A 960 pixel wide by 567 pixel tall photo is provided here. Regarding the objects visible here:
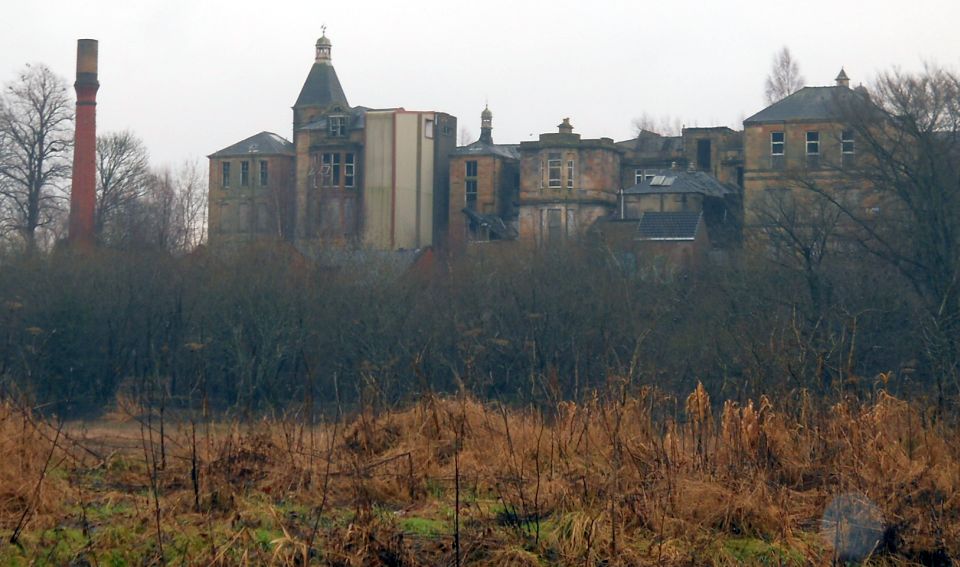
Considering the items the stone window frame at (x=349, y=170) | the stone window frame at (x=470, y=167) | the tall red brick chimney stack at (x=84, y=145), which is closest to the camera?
the tall red brick chimney stack at (x=84, y=145)

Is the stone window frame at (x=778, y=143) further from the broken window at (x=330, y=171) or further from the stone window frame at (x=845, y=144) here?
the broken window at (x=330, y=171)

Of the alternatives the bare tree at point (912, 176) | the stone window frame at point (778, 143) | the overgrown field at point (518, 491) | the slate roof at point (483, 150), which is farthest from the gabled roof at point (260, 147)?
the overgrown field at point (518, 491)

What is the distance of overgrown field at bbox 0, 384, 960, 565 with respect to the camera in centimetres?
955

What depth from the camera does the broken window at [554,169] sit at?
189 feet

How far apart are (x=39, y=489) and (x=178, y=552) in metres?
1.61

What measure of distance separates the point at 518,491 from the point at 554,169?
47.6 metres

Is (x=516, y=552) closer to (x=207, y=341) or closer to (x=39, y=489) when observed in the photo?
(x=39, y=489)

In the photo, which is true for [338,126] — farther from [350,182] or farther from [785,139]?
[785,139]

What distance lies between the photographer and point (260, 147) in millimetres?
67188

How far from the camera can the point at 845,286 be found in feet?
118

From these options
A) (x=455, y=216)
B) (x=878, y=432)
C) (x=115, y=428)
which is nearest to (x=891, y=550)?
(x=878, y=432)

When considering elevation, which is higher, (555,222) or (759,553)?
(555,222)

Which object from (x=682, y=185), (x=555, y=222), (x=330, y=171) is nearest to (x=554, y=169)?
(x=555, y=222)

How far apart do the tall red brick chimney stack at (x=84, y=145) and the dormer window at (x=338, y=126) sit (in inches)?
671
